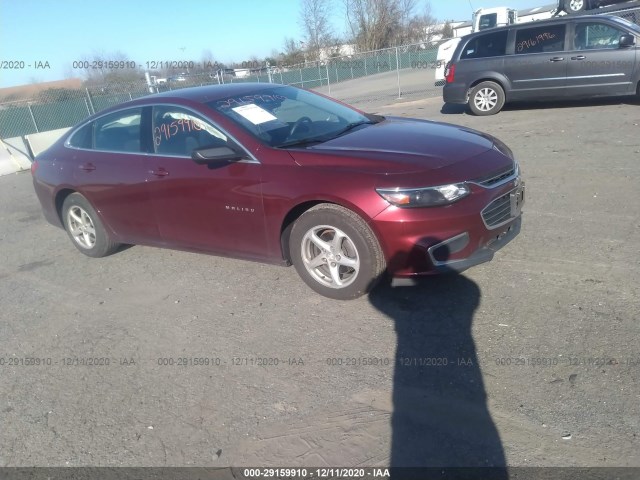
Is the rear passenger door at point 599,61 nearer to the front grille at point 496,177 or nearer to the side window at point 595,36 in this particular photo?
the side window at point 595,36

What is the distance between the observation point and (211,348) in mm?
3535

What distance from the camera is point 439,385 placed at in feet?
9.38

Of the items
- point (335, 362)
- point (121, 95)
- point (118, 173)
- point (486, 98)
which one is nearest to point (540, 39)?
point (486, 98)

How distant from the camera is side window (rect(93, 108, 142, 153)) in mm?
4734

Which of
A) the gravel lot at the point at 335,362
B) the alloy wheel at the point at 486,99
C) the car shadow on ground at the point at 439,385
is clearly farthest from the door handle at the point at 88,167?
the alloy wheel at the point at 486,99

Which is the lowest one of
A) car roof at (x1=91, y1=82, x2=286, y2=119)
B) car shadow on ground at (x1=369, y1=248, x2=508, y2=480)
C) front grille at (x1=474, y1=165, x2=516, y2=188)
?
car shadow on ground at (x1=369, y1=248, x2=508, y2=480)

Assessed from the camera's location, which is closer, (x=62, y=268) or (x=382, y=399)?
(x=382, y=399)

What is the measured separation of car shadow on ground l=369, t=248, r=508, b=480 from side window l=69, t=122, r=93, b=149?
332 centimetres

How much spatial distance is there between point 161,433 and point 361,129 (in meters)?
2.90

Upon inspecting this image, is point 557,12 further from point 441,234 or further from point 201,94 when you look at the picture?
point 441,234

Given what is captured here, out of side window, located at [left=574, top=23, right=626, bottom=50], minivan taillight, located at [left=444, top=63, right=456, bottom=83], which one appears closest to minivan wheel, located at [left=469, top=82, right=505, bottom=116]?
minivan taillight, located at [left=444, top=63, right=456, bottom=83]

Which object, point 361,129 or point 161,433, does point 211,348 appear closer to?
point 161,433

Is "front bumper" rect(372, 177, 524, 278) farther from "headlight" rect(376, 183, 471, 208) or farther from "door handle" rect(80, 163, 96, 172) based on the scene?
"door handle" rect(80, 163, 96, 172)

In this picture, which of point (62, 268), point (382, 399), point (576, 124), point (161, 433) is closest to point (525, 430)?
point (382, 399)
